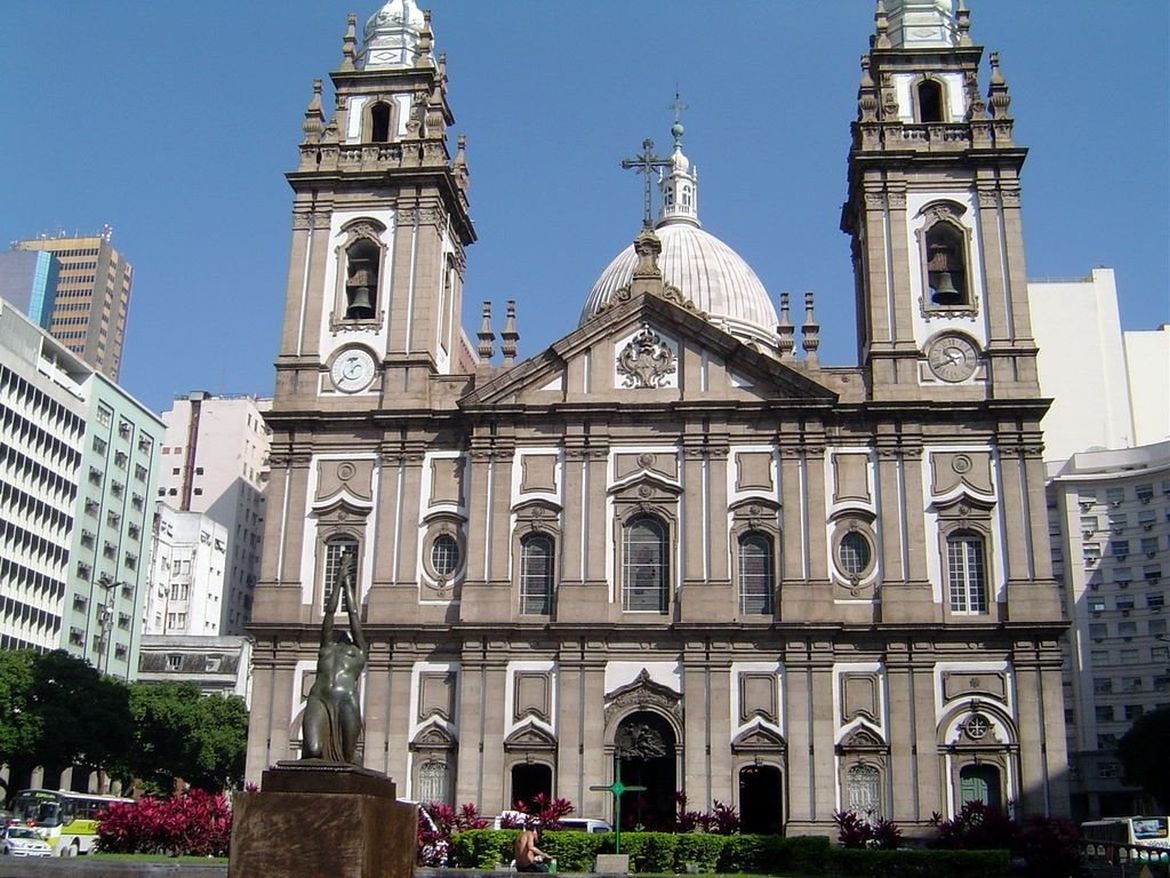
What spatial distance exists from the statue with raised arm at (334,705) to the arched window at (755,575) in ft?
60.8

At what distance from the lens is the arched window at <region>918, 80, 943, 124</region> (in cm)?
3862

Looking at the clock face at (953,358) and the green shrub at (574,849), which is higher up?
the clock face at (953,358)

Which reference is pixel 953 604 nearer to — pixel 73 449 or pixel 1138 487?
pixel 1138 487

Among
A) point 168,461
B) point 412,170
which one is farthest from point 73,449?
point 412,170

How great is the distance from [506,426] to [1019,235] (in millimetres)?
14574

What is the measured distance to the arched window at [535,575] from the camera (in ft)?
113

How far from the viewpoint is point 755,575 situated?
34000mm

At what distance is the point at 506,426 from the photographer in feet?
116

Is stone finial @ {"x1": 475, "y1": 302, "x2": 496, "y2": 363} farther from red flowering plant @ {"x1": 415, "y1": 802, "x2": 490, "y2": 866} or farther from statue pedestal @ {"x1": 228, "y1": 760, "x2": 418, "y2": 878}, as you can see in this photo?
statue pedestal @ {"x1": 228, "y1": 760, "x2": 418, "y2": 878}

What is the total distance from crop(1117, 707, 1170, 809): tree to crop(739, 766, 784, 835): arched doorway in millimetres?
26104

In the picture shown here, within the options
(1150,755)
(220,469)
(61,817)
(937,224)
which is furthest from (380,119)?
(220,469)

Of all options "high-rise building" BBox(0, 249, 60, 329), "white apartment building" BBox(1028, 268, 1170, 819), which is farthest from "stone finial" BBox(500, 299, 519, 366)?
"high-rise building" BBox(0, 249, 60, 329)

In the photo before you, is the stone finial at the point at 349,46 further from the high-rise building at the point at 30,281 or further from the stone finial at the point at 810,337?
the high-rise building at the point at 30,281

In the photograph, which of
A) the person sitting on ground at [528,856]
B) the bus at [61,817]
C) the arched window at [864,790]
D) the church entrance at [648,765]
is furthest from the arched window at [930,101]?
the bus at [61,817]
